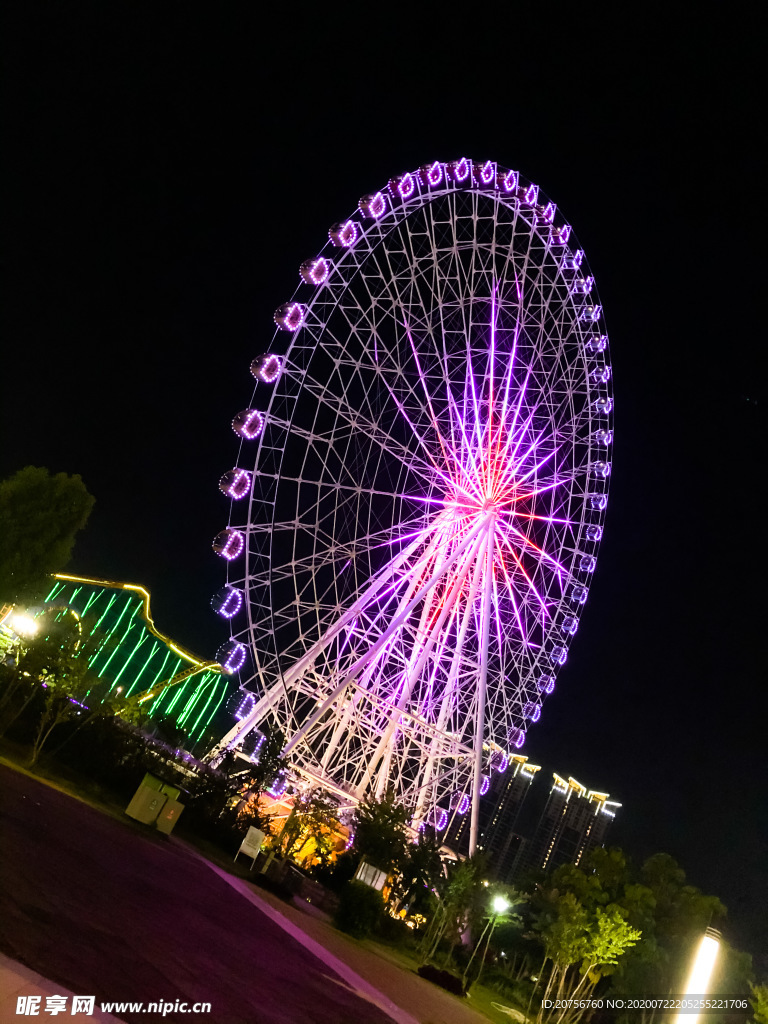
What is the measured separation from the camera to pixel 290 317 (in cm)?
2545

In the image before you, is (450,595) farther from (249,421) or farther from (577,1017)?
(577,1017)

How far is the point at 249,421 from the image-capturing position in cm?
2531

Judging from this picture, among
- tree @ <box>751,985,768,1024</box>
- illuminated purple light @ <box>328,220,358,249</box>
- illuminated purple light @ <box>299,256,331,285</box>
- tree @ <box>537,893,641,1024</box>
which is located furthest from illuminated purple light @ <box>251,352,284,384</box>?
tree @ <box>751,985,768,1024</box>

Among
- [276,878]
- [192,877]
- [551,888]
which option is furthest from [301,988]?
[551,888]

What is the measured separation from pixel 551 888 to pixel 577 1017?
11.7 meters

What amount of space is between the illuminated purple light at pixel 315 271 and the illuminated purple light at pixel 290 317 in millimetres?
948

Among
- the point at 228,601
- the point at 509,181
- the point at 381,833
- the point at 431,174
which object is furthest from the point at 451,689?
the point at 509,181

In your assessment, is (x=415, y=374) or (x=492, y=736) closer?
(x=415, y=374)

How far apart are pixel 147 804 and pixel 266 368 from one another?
1395cm

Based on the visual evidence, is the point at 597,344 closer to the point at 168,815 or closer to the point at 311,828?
the point at 311,828

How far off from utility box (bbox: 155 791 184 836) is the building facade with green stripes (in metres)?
27.3

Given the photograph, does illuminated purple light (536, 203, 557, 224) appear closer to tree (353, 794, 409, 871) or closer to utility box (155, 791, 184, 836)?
tree (353, 794, 409, 871)

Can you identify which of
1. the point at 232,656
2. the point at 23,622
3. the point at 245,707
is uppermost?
the point at 232,656

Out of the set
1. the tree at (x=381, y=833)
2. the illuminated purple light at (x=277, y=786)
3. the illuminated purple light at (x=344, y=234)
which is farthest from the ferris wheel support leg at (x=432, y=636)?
the illuminated purple light at (x=344, y=234)
